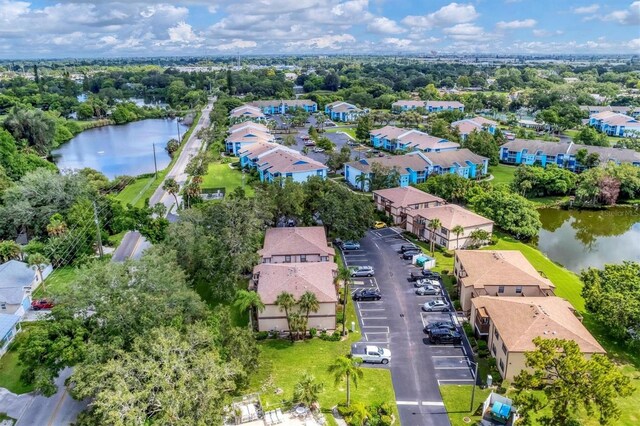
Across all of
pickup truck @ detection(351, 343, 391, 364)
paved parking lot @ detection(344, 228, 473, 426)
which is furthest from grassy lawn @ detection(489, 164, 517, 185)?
pickup truck @ detection(351, 343, 391, 364)

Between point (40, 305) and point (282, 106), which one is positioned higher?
point (282, 106)

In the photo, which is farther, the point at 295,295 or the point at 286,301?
the point at 295,295

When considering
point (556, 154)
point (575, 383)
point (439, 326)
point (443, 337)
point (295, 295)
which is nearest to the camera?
point (575, 383)

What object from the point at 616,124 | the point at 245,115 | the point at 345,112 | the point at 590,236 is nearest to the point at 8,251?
the point at 590,236

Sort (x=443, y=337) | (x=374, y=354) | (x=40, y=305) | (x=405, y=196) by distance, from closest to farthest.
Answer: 1. (x=374, y=354)
2. (x=443, y=337)
3. (x=40, y=305)
4. (x=405, y=196)

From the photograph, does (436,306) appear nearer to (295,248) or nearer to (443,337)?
(443,337)

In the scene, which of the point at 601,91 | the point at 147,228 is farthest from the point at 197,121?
the point at 601,91

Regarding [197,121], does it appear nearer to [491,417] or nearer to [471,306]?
[471,306]

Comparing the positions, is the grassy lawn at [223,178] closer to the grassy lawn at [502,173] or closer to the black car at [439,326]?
the black car at [439,326]
